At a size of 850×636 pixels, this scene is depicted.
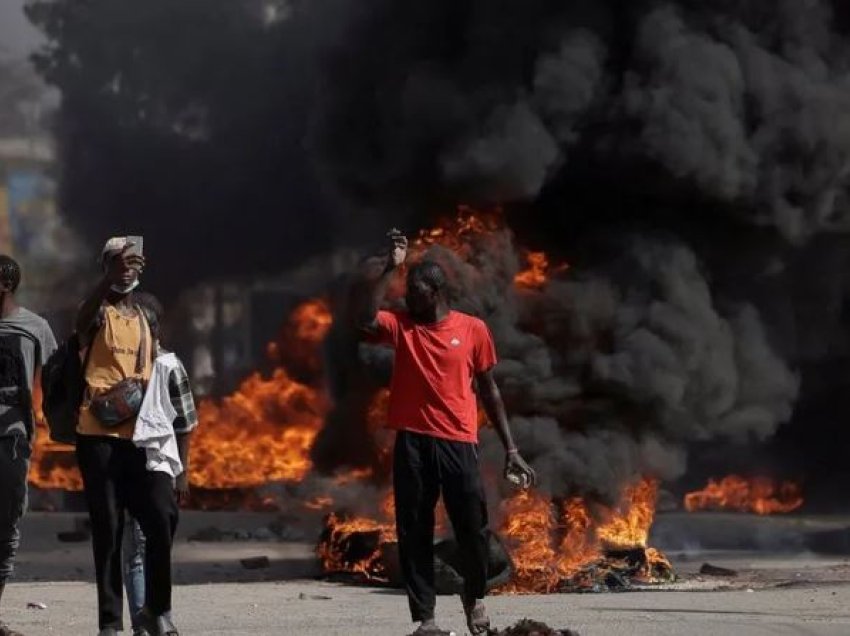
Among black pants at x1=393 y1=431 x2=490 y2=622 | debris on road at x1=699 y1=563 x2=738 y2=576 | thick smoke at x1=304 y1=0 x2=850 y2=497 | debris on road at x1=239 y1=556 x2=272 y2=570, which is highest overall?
thick smoke at x1=304 y1=0 x2=850 y2=497

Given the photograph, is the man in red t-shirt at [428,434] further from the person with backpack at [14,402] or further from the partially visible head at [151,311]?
the person with backpack at [14,402]

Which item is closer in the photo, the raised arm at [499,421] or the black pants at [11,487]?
the black pants at [11,487]

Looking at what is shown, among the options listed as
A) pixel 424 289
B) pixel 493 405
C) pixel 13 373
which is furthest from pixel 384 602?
pixel 13 373

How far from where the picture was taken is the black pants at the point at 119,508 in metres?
7.00

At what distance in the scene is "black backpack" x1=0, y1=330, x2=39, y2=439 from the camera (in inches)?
290

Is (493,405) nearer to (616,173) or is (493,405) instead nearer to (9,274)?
(9,274)

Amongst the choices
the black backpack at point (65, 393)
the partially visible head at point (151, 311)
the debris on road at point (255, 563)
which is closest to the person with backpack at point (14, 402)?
the black backpack at point (65, 393)

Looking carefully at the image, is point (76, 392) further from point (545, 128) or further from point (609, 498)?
point (545, 128)

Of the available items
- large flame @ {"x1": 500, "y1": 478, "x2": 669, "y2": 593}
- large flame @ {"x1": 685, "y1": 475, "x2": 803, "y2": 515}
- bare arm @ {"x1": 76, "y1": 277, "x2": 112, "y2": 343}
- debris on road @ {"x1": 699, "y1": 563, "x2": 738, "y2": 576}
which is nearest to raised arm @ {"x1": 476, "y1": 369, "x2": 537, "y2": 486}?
bare arm @ {"x1": 76, "y1": 277, "x2": 112, "y2": 343}

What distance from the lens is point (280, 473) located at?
20.8 metres

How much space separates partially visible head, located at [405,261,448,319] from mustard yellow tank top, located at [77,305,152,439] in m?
1.18

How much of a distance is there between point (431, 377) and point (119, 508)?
1.41 m

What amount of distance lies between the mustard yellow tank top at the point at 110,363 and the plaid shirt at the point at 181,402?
0.12 metres

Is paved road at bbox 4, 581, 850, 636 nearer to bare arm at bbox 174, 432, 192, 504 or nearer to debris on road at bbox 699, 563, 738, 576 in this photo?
bare arm at bbox 174, 432, 192, 504
